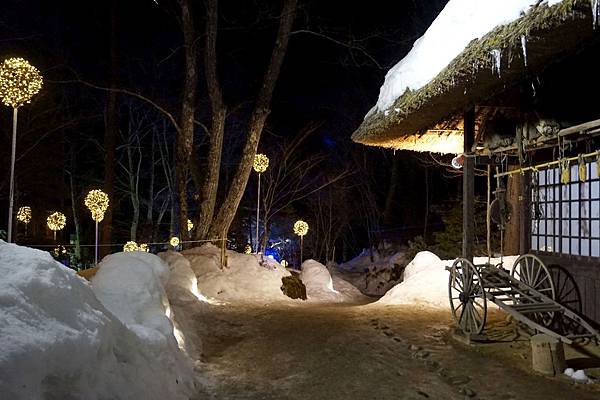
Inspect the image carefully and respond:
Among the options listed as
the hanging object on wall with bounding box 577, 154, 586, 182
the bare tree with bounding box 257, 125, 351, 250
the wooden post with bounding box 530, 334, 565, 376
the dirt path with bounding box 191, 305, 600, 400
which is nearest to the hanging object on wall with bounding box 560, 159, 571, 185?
the hanging object on wall with bounding box 577, 154, 586, 182

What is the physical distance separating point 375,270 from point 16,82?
65.2ft

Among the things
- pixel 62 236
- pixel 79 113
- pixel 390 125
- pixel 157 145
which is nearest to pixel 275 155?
pixel 157 145

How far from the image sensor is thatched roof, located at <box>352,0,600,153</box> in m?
4.79

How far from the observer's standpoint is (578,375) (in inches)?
224

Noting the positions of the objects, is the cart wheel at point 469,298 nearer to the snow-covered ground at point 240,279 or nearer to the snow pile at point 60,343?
the snow pile at point 60,343

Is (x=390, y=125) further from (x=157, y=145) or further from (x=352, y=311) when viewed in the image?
(x=157, y=145)

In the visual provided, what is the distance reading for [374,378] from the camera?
5891 millimetres

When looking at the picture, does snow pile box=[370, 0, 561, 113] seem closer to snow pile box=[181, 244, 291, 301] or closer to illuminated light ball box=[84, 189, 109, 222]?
snow pile box=[181, 244, 291, 301]

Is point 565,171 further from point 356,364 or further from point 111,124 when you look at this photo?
point 111,124

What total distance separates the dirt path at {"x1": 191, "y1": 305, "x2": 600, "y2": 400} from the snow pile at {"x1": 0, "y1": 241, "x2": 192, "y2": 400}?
1.42 m

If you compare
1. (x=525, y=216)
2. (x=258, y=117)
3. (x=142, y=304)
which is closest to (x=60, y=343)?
(x=142, y=304)

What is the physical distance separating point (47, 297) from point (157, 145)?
Result: 1048 inches

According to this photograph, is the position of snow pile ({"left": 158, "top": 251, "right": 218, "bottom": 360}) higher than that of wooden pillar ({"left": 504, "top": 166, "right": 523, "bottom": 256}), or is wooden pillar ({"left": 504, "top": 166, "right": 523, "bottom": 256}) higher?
wooden pillar ({"left": 504, "top": 166, "right": 523, "bottom": 256})

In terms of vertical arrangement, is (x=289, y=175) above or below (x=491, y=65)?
Answer: above
